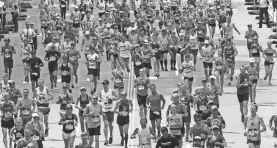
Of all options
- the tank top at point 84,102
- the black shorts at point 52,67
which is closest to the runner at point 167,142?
the tank top at point 84,102

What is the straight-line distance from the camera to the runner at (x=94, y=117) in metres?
31.0

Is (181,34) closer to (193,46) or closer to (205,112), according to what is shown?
(193,46)

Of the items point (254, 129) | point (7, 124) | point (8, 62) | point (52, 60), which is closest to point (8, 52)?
point (8, 62)

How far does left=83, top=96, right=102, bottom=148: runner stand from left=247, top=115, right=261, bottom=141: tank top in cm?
428

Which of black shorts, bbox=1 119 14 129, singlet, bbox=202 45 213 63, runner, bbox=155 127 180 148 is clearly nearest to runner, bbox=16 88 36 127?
black shorts, bbox=1 119 14 129

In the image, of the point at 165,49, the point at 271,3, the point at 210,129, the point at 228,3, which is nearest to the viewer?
the point at 210,129

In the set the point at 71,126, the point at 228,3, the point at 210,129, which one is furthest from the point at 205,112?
the point at 228,3

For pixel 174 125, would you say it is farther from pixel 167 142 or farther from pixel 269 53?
pixel 269 53

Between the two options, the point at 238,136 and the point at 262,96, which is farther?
the point at 262,96

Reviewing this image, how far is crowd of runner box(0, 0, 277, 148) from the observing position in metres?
29.8

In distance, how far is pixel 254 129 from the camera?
1164 inches

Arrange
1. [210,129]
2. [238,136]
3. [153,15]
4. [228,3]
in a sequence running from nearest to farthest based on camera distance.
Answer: [210,129] < [238,136] < [153,15] < [228,3]

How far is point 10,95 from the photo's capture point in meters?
33.9

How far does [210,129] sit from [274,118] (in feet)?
6.57
